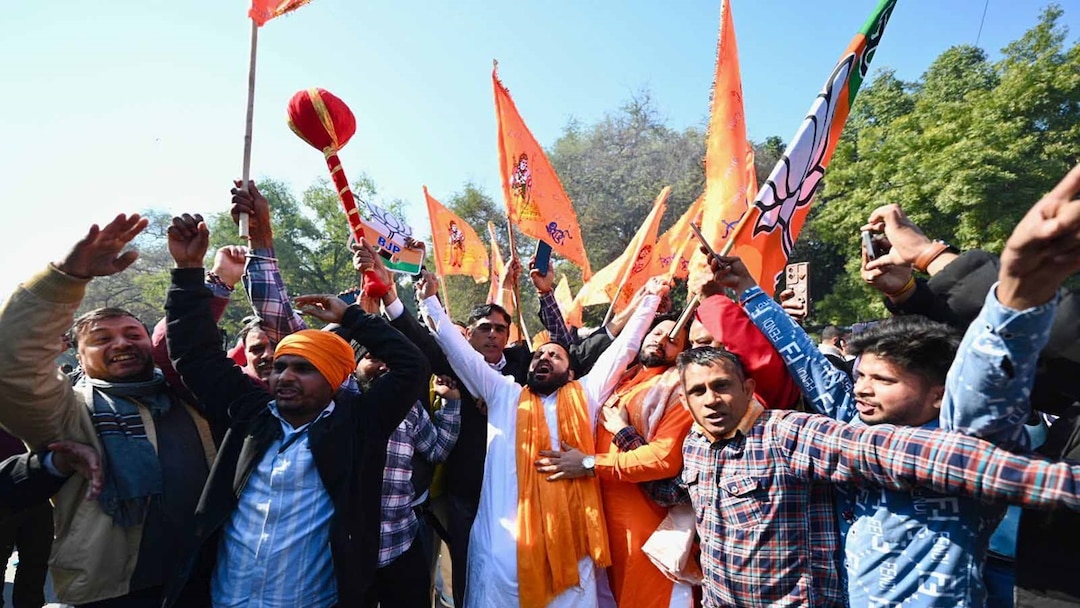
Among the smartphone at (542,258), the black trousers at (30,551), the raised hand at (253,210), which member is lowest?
the black trousers at (30,551)

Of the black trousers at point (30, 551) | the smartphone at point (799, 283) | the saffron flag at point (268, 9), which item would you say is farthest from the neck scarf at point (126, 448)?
the smartphone at point (799, 283)

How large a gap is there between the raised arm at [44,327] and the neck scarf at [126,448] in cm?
18

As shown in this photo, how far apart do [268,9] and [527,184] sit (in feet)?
8.20

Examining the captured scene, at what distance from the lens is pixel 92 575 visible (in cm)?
206

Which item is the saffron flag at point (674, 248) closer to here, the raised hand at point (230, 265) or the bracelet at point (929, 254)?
the bracelet at point (929, 254)

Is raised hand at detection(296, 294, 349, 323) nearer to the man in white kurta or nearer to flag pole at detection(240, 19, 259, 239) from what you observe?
flag pole at detection(240, 19, 259, 239)

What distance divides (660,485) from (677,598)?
485 mm

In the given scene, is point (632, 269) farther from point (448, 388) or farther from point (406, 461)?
Result: point (406, 461)

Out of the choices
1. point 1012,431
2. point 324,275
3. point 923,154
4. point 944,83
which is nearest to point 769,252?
point 1012,431

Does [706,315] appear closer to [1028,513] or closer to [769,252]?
[769,252]

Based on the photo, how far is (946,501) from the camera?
168cm

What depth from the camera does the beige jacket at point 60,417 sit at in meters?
1.84

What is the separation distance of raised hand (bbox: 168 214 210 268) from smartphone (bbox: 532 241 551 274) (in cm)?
233

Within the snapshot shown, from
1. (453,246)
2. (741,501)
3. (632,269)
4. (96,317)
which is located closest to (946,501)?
(741,501)
